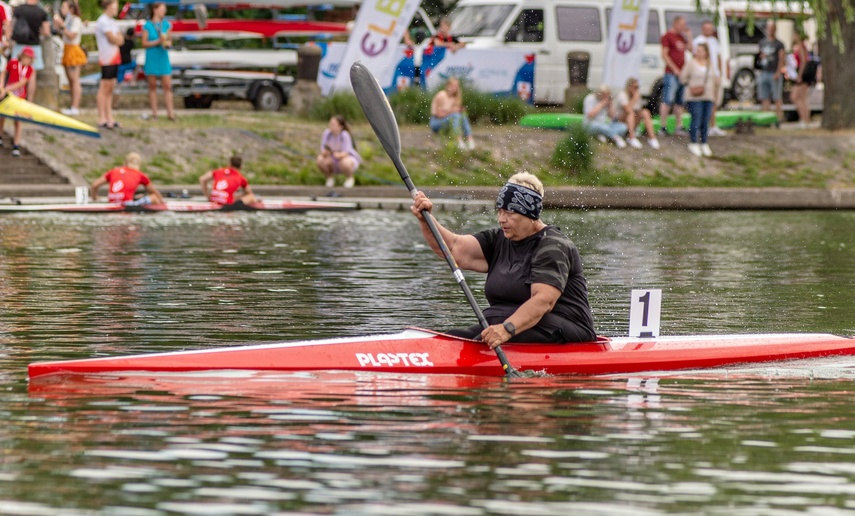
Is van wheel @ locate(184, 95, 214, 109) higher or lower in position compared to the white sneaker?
higher

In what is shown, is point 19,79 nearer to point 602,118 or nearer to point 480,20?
point 602,118

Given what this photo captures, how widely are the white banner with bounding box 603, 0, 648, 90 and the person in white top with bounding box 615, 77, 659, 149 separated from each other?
0.64 meters

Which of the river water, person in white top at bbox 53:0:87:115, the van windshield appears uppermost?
the van windshield

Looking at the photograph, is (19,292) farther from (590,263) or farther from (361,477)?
(361,477)

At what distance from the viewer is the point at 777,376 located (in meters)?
9.77

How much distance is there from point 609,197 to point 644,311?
46.5 ft

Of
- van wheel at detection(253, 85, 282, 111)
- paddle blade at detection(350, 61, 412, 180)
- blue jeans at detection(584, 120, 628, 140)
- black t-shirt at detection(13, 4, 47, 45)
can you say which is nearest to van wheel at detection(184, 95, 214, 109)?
van wheel at detection(253, 85, 282, 111)

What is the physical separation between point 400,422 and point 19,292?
631cm

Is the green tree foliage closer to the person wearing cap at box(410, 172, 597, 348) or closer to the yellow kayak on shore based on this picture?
the yellow kayak on shore

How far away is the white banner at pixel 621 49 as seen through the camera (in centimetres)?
2647

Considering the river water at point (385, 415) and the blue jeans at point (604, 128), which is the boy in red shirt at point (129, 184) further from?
the blue jeans at point (604, 128)

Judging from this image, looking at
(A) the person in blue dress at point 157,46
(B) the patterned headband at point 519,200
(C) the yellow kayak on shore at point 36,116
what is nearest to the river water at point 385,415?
(B) the patterned headband at point 519,200

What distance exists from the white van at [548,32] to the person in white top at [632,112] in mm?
3345

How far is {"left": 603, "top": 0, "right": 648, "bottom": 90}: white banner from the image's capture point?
26469mm
